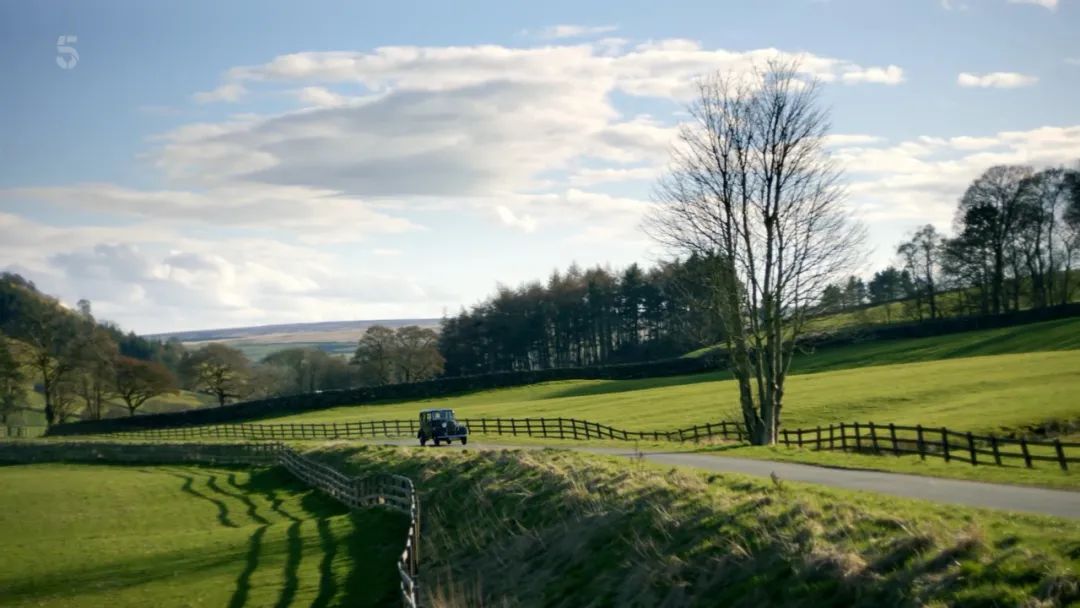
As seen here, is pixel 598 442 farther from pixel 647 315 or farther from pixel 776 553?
pixel 647 315

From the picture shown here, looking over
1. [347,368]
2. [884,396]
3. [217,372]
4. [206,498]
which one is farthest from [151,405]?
[884,396]

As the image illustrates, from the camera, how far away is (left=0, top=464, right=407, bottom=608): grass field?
21.8 metres

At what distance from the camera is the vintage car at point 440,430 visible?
4747 centimetres

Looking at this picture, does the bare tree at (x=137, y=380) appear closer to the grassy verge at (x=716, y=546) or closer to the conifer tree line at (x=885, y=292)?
the conifer tree line at (x=885, y=292)

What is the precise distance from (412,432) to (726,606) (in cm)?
4456

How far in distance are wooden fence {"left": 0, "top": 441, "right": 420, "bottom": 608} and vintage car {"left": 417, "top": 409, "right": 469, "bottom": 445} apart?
5738mm

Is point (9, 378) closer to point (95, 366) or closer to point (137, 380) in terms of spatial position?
point (95, 366)

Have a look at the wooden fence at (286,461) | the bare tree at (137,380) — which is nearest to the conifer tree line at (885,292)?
the wooden fence at (286,461)

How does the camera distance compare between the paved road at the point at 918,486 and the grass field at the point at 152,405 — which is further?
the grass field at the point at 152,405

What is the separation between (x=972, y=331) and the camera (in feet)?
284

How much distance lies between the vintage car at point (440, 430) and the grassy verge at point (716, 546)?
63.7ft

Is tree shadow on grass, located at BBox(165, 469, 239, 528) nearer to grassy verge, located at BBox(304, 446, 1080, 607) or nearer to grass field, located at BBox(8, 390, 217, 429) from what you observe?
grassy verge, located at BBox(304, 446, 1080, 607)

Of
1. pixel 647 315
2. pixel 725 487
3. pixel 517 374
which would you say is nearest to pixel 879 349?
pixel 517 374

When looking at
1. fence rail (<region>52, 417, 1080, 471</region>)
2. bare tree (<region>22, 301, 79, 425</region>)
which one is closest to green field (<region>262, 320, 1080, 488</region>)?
fence rail (<region>52, 417, 1080, 471</region>)
